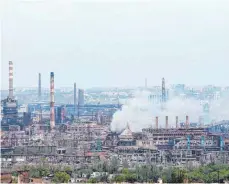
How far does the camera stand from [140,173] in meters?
6.76

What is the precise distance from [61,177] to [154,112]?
114 inches

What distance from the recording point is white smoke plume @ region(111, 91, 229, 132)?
366 inches

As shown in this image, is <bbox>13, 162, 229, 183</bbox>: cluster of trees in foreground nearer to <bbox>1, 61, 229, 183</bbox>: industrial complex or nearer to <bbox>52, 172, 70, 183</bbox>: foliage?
<bbox>52, 172, 70, 183</bbox>: foliage

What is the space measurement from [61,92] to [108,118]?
23.9 inches

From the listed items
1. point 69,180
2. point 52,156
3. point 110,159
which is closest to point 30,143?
point 52,156

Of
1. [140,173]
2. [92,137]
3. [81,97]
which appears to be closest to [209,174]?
[140,173]

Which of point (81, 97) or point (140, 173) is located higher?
point (81, 97)

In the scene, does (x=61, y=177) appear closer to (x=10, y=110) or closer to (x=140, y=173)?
(x=140, y=173)

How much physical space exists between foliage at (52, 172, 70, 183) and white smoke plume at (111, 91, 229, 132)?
2.45 meters

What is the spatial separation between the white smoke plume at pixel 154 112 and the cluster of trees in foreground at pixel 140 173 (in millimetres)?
1932

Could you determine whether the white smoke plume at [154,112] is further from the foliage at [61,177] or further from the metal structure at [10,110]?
the foliage at [61,177]

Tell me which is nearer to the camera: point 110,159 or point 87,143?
point 110,159

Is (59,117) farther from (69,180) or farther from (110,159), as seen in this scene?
(69,180)

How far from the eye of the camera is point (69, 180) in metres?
6.57
